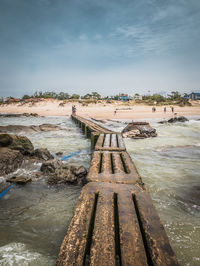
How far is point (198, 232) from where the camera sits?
2.08m

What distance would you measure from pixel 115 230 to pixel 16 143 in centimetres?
443

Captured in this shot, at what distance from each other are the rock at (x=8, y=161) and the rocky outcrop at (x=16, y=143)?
0.61m

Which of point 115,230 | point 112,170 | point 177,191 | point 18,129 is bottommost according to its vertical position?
point 177,191

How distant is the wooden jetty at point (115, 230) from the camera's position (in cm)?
122

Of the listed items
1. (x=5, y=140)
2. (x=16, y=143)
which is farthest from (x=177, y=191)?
(x=5, y=140)

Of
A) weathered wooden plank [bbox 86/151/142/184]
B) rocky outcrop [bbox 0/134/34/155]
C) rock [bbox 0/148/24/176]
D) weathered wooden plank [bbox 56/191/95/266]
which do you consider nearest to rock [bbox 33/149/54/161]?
rocky outcrop [bbox 0/134/34/155]

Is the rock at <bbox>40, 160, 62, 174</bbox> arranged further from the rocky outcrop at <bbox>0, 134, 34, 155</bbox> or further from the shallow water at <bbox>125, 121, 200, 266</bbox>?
the shallow water at <bbox>125, 121, 200, 266</bbox>

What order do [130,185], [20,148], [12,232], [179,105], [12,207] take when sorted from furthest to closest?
[179,105]
[20,148]
[12,207]
[130,185]
[12,232]

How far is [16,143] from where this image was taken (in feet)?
16.0

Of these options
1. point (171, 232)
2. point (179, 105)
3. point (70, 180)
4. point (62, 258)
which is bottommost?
point (171, 232)

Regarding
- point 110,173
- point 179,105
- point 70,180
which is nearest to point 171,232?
point 110,173

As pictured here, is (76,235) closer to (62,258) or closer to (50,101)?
(62,258)

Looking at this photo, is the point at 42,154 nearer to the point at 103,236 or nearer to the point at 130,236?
the point at 103,236

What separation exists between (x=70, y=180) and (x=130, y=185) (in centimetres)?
156
